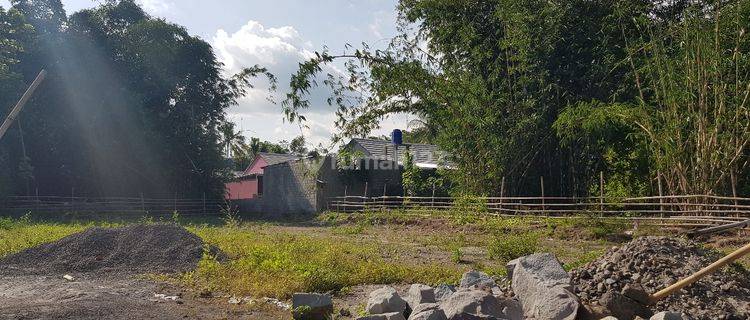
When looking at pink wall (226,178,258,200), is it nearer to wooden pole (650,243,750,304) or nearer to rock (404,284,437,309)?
rock (404,284,437,309)

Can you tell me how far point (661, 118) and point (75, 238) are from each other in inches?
419

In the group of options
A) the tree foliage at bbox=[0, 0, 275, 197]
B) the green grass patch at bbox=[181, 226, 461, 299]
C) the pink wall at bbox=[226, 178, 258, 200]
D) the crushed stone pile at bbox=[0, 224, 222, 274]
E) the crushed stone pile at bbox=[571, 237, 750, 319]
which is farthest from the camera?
the pink wall at bbox=[226, 178, 258, 200]

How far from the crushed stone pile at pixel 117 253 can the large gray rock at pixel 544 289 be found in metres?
4.56

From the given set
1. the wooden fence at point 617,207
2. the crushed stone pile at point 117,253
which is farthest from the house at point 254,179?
the crushed stone pile at point 117,253

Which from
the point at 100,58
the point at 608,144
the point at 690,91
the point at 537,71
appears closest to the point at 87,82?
the point at 100,58

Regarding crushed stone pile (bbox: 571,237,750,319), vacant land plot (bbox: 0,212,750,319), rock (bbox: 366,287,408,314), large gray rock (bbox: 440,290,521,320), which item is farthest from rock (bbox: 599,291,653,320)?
vacant land plot (bbox: 0,212,750,319)

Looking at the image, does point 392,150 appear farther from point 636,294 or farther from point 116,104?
point 636,294

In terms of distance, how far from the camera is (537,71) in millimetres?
13805

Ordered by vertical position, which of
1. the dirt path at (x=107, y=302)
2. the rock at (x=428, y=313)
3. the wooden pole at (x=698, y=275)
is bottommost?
the dirt path at (x=107, y=302)

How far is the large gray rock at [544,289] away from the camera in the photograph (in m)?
4.31

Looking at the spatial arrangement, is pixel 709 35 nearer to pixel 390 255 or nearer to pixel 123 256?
pixel 390 255

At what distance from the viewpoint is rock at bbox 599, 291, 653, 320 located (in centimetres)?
431

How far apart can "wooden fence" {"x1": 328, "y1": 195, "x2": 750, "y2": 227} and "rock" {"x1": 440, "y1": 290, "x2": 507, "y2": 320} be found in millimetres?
7471

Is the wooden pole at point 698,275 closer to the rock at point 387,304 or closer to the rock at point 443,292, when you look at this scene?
the rock at point 443,292
